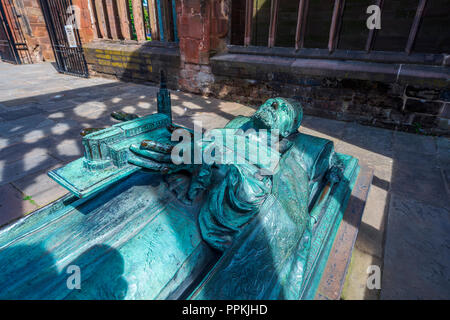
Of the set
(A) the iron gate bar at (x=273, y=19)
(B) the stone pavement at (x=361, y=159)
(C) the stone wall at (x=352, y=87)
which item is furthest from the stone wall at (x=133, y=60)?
(A) the iron gate bar at (x=273, y=19)

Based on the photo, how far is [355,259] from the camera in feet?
5.64

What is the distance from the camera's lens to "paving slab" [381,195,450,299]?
1.50 metres

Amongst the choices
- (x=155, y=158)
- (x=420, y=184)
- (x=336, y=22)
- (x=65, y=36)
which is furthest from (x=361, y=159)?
(x=65, y=36)

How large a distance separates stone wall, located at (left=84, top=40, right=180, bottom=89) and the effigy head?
192 inches

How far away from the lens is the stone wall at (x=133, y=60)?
6.12 metres

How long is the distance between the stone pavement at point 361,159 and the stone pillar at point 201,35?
1.86 ft

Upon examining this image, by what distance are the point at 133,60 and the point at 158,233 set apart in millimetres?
6933

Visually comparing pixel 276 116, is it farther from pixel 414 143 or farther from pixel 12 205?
pixel 414 143

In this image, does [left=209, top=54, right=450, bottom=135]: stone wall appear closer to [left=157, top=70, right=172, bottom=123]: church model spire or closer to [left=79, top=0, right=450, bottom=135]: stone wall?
[left=79, top=0, right=450, bottom=135]: stone wall

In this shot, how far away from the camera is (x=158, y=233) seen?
3.27 ft

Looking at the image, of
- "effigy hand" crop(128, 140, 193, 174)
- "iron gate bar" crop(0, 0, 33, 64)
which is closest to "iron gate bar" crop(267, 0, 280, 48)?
"effigy hand" crop(128, 140, 193, 174)
